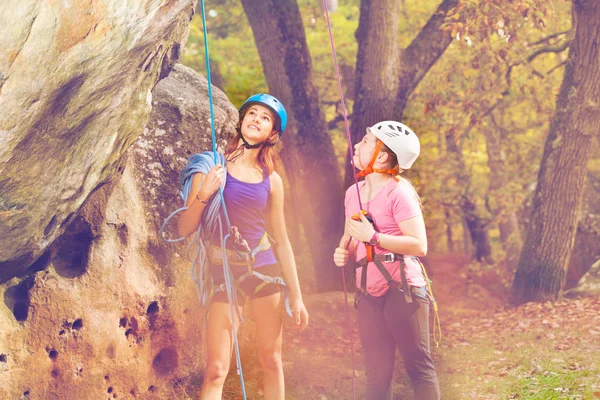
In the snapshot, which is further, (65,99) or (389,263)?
(389,263)

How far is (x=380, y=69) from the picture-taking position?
9.41 metres

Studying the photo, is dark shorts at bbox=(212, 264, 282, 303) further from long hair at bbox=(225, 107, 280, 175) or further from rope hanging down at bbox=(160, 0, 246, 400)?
long hair at bbox=(225, 107, 280, 175)

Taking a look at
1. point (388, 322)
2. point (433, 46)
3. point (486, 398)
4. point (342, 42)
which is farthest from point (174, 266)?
point (342, 42)

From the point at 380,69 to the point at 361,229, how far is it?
5.33 meters

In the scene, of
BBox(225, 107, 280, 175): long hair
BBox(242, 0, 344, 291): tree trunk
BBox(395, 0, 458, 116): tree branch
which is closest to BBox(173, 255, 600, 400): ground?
BBox(242, 0, 344, 291): tree trunk

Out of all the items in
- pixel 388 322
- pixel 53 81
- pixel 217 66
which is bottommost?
pixel 388 322

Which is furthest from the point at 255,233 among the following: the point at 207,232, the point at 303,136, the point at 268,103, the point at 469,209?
the point at 469,209

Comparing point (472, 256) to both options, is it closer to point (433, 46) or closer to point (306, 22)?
point (306, 22)

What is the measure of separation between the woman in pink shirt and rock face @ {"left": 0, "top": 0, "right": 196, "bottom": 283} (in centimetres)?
162

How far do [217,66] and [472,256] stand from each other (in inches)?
323

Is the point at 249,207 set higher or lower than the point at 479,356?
higher

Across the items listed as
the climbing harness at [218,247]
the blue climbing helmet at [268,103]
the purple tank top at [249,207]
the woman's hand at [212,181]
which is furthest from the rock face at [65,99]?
the purple tank top at [249,207]

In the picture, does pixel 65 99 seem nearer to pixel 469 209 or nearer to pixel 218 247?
pixel 218 247

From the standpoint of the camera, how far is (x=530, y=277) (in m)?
10.7
